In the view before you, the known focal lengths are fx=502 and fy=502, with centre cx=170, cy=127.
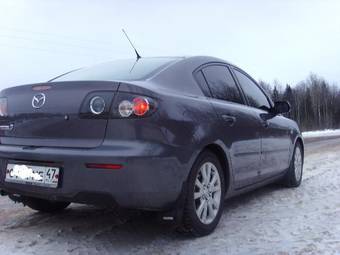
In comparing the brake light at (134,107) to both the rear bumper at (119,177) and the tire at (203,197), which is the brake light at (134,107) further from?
the tire at (203,197)

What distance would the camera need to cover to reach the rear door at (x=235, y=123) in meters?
4.52

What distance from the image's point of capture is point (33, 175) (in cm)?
374

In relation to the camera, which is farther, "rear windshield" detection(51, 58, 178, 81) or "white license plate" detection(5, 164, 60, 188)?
"rear windshield" detection(51, 58, 178, 81)

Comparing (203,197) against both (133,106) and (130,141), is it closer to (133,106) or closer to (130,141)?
(130,141)

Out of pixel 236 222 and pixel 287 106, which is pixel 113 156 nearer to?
pixel 236 222

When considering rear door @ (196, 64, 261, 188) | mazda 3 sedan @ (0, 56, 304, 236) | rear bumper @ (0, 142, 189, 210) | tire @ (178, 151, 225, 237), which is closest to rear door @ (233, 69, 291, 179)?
rear door @ (196, 64, 261, 188)

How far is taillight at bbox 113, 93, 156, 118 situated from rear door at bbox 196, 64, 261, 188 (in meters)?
0.89

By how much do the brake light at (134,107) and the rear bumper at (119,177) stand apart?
0.73 ft

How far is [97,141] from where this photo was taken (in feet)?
11.8

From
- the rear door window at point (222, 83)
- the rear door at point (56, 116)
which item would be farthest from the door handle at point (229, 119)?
the rear door at point (56, 116)

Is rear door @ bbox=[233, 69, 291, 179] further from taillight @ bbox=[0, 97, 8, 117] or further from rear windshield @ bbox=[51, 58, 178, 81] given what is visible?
taillight @ bbox=[0, 97, 8, 117]

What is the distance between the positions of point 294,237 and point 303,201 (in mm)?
1642

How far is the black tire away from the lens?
470 cm

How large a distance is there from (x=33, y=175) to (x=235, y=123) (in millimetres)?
1919
